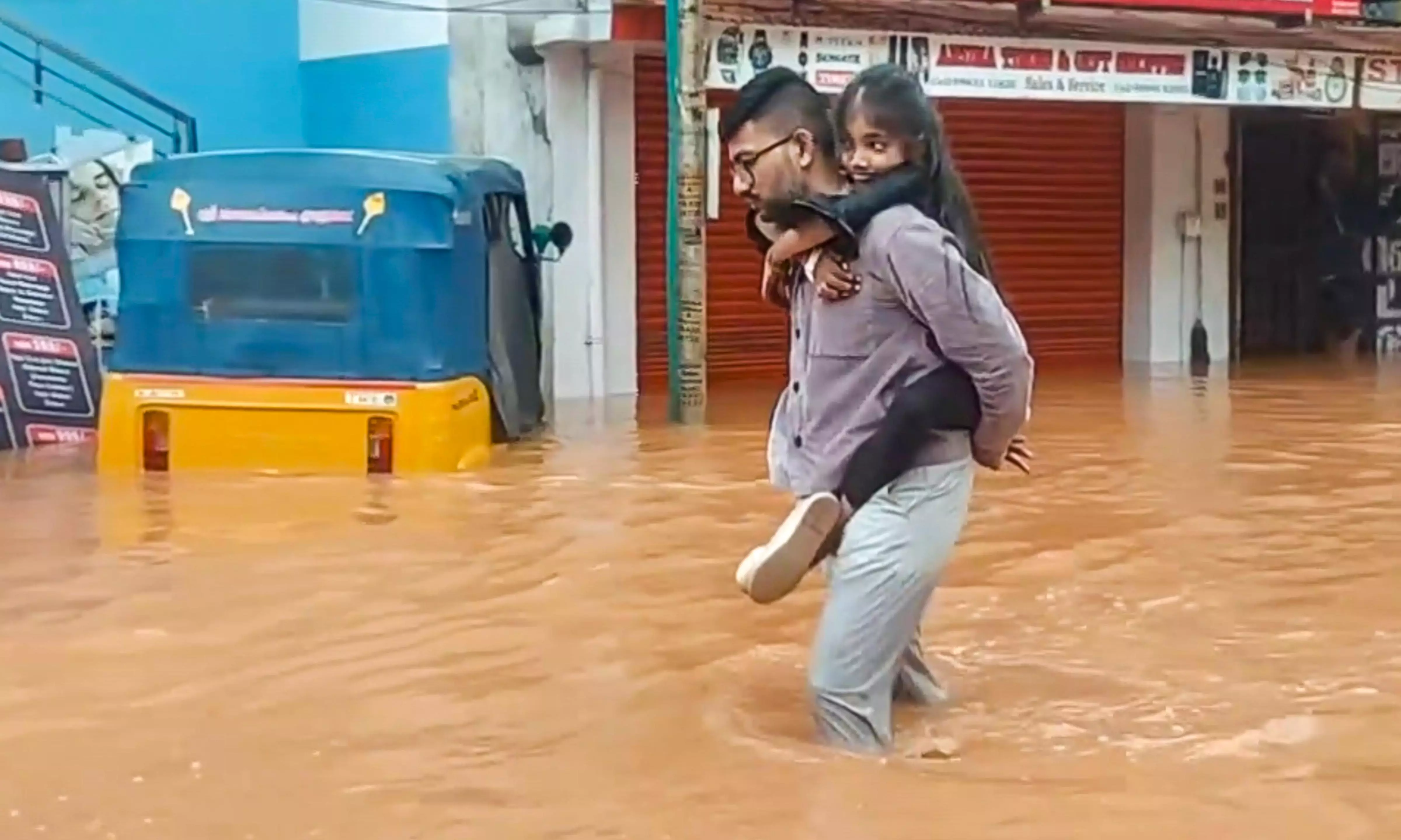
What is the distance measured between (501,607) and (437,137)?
10.4 metres

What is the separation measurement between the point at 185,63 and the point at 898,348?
580 inches

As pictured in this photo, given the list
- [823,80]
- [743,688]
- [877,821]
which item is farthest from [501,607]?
[823,80]

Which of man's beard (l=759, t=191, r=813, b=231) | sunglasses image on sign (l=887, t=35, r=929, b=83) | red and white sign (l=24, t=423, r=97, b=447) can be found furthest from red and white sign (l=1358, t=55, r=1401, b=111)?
man's beard (l=759, t=191, r=813, b=231)

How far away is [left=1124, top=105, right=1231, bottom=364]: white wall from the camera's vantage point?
22281 millimetres

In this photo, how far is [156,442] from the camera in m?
11.6

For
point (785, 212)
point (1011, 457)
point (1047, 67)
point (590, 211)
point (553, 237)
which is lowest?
point (1011, 457)

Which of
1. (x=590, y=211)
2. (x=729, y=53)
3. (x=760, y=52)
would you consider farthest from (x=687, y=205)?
(x=590, y=211)

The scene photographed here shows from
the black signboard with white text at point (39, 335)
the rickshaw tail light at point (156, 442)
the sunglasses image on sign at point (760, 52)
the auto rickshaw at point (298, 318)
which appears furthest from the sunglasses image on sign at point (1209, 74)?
the rickshaw tail light at point (156, 442)

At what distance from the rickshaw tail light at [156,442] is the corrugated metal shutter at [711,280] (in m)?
6.78

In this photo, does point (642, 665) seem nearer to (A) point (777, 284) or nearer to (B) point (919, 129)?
(A) point (777, 284)

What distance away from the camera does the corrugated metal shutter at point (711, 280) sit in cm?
1866

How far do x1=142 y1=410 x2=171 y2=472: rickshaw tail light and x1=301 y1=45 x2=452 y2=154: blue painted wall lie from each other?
6.30 meters

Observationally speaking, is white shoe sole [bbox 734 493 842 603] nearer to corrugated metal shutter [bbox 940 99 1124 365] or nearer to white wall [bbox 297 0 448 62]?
white wall [bbox 297 0 448 62]

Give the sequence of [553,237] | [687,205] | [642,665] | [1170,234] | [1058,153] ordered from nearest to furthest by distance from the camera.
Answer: [642,665]
[553,237]
[687,205]
[1058,153]
[1170,234]
